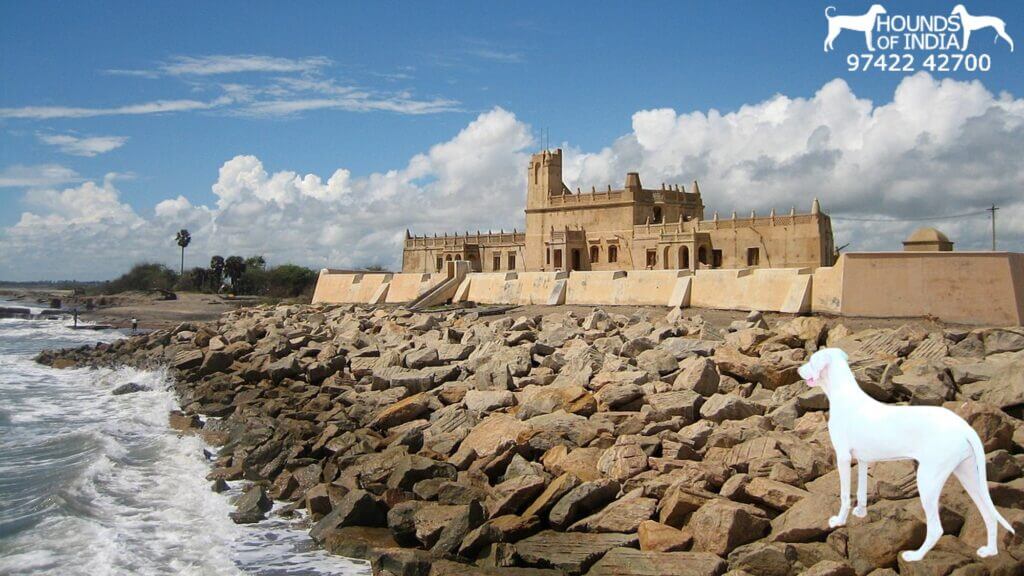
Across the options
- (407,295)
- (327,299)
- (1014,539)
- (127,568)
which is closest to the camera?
(1014,539)

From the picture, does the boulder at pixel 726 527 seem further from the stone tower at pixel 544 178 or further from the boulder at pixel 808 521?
the stone tower at pixel 544 178

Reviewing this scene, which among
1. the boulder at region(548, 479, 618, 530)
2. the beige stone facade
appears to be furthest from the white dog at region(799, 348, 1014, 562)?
the beige stone facade

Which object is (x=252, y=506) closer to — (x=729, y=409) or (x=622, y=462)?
(x=622, y=462)

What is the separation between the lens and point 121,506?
37.9 ft

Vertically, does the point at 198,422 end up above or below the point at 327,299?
below

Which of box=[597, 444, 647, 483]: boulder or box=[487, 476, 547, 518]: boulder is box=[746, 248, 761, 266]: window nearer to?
box=[597, 444, 647, 483]: boulder

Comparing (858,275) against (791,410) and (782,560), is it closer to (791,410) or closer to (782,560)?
(791,410)

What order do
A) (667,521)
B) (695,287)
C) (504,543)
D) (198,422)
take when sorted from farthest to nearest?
1. (695,287)
2. (198,422)
3. (504,543)
4. (667,521)

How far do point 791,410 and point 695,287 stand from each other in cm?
1054

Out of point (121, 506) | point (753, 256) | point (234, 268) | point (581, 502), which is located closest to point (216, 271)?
point (234, 268)

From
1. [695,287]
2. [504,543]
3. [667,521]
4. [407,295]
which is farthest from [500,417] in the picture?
[407,295]

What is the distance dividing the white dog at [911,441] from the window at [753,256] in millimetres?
32568

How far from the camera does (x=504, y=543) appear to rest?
8211mm

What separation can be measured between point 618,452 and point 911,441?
5.49 meters
